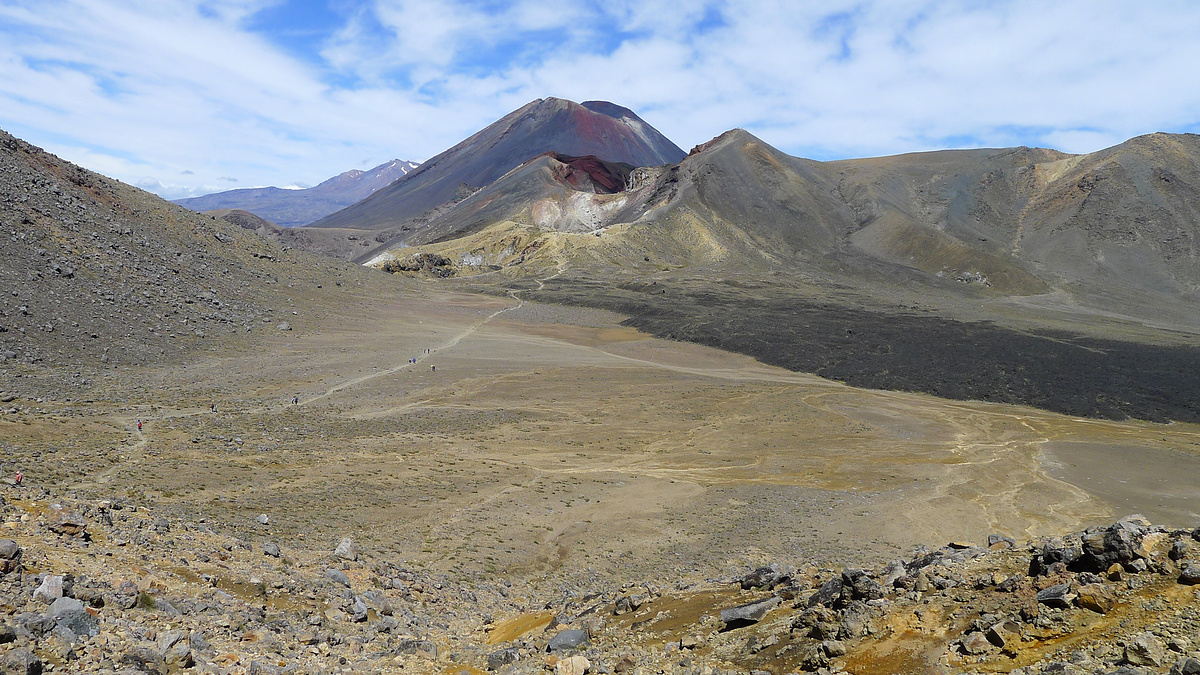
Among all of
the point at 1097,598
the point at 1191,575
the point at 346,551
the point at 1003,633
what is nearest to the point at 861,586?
the point at 1003,633

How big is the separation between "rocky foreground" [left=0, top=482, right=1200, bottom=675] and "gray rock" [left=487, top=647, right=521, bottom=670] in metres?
0.03

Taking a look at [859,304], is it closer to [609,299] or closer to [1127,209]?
[609,299]

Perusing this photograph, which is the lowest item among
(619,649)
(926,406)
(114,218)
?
(926,406)

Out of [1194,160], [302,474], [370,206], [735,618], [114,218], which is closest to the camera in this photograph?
[735,618]

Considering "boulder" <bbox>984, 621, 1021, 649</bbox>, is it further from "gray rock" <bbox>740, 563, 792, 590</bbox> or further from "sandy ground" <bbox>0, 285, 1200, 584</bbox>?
"sandy ground" <bbox>0, 285, 1200, 584</bbox>

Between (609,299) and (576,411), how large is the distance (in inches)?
1499

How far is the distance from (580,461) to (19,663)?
1720cm

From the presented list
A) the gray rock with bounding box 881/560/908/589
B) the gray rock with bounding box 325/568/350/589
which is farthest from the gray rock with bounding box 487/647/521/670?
the gray rock with bounding box 881/560/908/589

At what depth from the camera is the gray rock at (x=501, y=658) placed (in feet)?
27.7

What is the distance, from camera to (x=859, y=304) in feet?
206

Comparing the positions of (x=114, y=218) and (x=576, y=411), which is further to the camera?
(x=114, y=218)

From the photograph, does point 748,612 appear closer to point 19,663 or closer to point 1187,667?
point 1187,667

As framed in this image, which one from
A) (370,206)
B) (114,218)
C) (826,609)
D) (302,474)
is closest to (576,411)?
(302,474)

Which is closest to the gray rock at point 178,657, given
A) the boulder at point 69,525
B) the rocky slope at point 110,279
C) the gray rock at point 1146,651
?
the boulder at point 69,525
